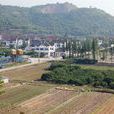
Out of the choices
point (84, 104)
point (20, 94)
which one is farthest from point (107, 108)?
point (20, 94)

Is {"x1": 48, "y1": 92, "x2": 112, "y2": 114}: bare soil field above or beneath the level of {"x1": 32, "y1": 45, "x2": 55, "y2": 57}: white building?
beneath

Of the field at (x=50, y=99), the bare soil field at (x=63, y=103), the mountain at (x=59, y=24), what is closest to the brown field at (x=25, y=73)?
the field at (x=50, y=99)

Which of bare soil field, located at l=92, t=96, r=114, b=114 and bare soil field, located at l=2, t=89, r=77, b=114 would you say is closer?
bare soil field, located at l=92, t=96, r=114, b=114

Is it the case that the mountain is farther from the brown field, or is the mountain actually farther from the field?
the field

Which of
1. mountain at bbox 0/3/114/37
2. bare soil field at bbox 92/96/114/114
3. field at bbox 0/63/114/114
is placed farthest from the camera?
mountain at bbox 0/3/114/37

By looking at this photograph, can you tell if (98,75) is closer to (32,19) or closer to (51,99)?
(51,99)

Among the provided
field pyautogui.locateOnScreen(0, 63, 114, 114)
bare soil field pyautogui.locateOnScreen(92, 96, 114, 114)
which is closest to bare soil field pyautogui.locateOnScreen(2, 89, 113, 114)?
field pyautogui.locateOnScreen(0, 63, 114, 114)

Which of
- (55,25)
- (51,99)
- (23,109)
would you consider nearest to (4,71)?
(51,99)

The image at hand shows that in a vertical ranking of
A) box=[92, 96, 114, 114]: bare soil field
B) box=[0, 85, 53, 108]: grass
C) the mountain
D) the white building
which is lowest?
box=[92, 96, 114, 114]: bare soil field
